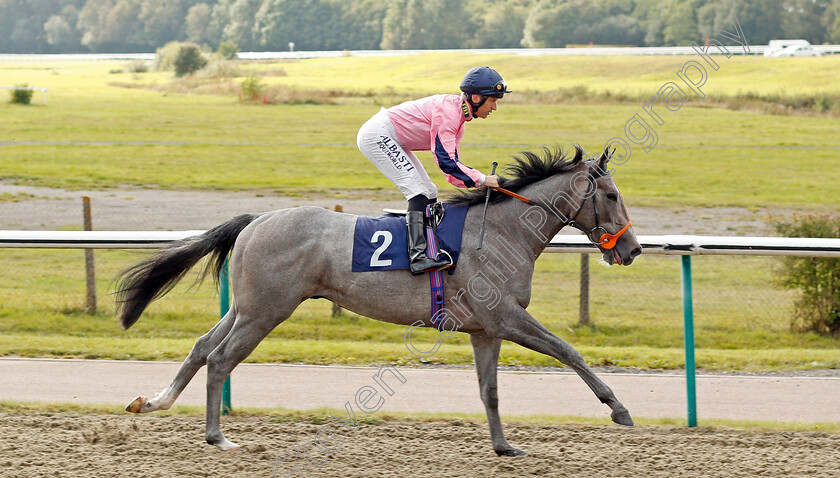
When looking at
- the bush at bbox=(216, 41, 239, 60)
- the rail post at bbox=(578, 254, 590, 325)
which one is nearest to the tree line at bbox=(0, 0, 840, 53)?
the bush at bbox=(216, 41, 239, 60)

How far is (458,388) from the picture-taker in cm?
548

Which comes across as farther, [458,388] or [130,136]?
[130,136]

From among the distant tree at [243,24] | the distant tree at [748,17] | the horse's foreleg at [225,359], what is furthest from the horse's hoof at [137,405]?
the distant tree at [243,24]

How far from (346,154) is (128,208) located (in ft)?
23.3

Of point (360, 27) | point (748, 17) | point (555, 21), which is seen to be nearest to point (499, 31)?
point (555, 21)

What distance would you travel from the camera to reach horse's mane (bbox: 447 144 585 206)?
433cm

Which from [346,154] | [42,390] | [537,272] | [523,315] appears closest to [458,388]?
[523,315]

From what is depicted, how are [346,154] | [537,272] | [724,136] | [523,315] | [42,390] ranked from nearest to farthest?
[523,315], [42,390], [537,272], [346,154], [724,136]

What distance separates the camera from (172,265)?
4.64 m

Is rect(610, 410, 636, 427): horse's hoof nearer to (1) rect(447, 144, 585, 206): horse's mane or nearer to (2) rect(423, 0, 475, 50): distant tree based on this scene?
(1) rect(447, 144, 585, 206): horse's mane

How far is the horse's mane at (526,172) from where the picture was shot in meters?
4.33

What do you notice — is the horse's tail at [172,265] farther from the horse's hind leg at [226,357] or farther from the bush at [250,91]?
the bush at [250,91]

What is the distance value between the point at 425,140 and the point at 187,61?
137 ft

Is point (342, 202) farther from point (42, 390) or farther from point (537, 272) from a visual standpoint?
point (42, 390)
